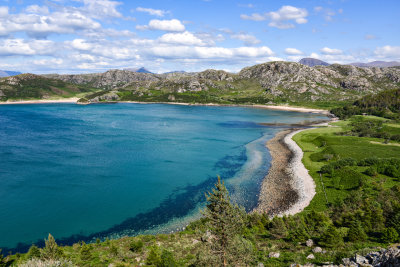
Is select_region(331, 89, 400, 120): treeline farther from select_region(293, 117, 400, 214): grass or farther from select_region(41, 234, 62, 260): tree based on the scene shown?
select_region(41, 234, 62, 260): tree

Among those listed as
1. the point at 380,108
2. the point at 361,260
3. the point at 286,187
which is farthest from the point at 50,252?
the point at 380,108

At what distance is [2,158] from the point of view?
3051 inches

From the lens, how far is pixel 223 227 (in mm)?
18375

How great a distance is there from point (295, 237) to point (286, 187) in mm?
28790

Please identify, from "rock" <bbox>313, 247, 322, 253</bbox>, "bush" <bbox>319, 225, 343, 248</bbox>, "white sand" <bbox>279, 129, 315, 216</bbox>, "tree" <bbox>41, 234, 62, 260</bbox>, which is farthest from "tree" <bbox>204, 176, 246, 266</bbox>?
"white sand" <bbox>279, 129, 315, 216</bbox>

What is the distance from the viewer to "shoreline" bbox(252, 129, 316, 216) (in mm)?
48750

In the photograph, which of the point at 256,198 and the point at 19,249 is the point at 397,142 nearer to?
the point at 256,198

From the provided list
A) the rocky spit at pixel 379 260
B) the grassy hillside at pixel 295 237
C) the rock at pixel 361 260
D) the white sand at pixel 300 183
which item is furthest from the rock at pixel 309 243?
the white sand at pixel 300 183

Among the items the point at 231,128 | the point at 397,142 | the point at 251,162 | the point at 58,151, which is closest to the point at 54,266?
the point at 251,162

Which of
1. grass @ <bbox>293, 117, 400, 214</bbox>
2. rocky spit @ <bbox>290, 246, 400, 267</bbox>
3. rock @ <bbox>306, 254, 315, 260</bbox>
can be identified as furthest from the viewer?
grass @ <bbox>293, 117, 400, 214</bbox>

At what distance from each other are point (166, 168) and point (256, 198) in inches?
1273

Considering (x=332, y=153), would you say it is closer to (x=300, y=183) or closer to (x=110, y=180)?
(x=300, y=183)

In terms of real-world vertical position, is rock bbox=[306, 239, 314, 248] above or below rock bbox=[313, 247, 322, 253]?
below

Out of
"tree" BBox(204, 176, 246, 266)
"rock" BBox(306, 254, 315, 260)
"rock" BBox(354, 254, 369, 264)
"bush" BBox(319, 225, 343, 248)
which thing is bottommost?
"rock" BBox(306, 254, 315, 260)
